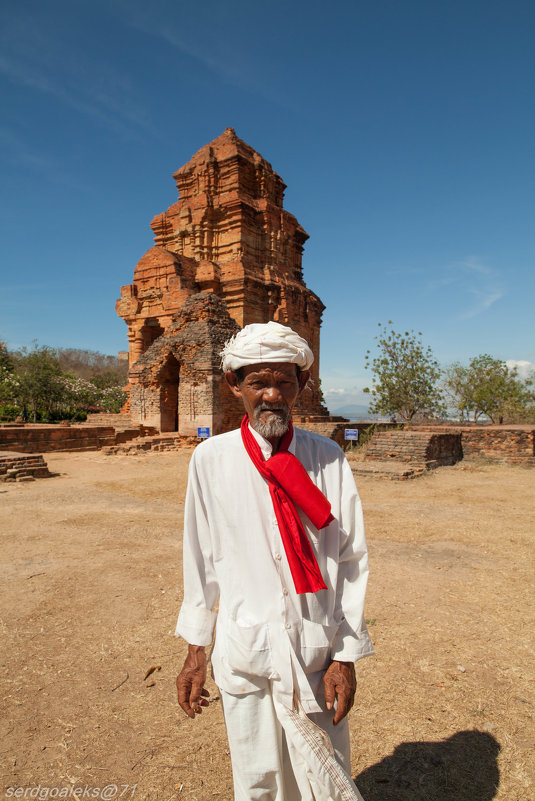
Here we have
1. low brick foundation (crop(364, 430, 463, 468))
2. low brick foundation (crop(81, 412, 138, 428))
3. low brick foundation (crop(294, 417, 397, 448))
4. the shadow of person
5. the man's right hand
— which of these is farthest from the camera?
low brick foundation (crop(81, 412, 138, 428))

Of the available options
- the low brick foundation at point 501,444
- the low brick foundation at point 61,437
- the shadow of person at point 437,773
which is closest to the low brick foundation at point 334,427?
the low brick foundation at point 501,444

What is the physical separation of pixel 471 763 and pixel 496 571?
2674mm

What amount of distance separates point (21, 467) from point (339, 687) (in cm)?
1020

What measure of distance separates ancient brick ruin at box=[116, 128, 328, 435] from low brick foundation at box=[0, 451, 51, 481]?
6.49 metres

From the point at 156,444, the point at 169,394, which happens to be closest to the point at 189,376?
the point at 169,394

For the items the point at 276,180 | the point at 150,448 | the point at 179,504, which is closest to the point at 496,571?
the point at 179,504

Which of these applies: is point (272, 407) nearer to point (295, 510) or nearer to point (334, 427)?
point (295, 510)

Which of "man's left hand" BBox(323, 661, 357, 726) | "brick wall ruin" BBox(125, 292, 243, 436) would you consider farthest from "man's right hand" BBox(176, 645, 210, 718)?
"brick wall ruin" BBox(125, 292, 243, 436)

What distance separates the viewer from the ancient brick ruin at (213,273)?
16.6 meters

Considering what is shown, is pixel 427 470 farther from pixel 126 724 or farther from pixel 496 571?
pixel 126 724

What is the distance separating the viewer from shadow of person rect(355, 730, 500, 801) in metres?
1.86

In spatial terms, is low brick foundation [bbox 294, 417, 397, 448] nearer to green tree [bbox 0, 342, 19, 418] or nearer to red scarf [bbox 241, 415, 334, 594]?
red scarf [bbox 241, 415, 334, 594]

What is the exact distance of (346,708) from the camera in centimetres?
137

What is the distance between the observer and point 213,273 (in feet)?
59.6
